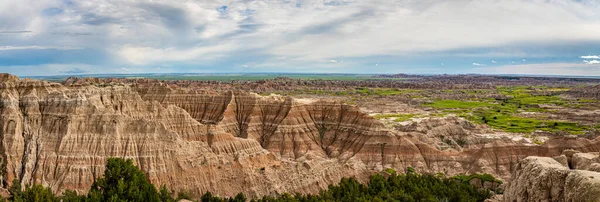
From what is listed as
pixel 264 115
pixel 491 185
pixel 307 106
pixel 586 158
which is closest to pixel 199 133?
pixel 264 115

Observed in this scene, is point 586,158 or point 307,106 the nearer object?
point 586,158

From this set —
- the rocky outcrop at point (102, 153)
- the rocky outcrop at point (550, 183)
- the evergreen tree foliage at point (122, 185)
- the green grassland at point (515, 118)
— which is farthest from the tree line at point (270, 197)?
the green grassland at point (515, 118)

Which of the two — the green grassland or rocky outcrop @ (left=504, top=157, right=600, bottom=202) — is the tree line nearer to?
rocky outcrop @ (left=504, top=157, right=600, bottom=202)

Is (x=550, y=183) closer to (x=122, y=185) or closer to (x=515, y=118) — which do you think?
(x=122, y=185)

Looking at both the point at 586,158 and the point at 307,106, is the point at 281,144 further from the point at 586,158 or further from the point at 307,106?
the point at 586,158

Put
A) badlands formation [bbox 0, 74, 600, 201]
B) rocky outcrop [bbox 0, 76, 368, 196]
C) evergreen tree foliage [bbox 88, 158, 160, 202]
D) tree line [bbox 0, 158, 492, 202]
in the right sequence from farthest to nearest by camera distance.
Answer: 1. rocky outcrop [bbox 0, 76, 368, 196]
2. badlands formation [bbox 0, 74, 600, 201]
3. evergreen tree foliage [bbox 88, 158, 160, 202]
4. tree line [bbox 0, 158, 492, 202]

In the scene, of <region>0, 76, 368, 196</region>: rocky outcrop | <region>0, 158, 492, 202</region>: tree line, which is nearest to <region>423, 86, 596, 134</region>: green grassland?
<region>0, 158, 492, 202</region>: tree line

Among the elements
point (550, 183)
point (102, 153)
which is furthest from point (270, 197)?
point (550, 183)

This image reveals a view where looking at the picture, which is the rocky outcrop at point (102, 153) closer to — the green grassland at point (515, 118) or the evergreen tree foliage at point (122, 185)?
the evergreen tree foliage at point (122, 185)
